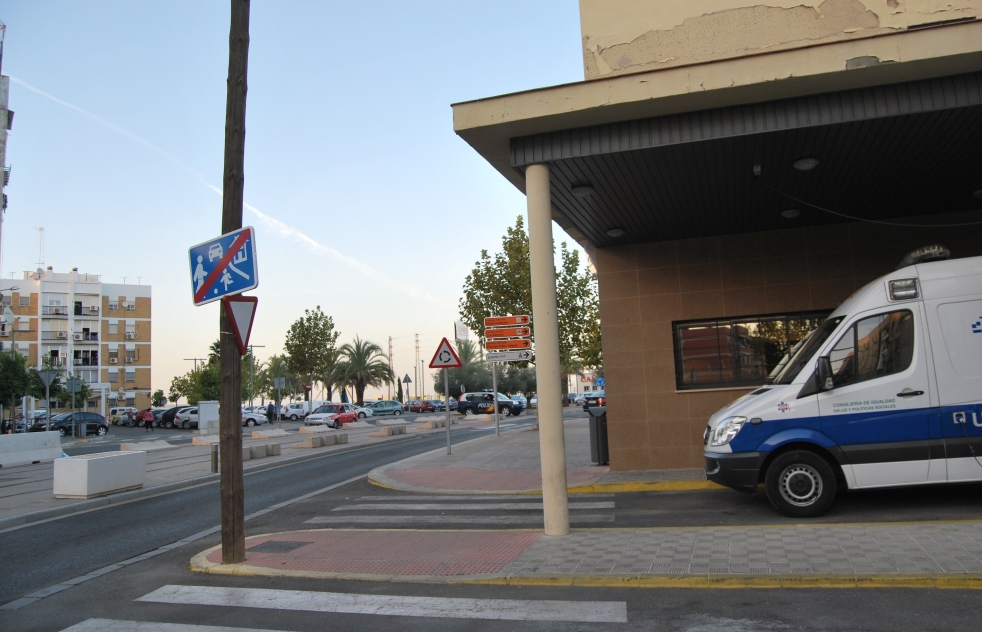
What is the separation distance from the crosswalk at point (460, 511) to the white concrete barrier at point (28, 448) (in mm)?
16195

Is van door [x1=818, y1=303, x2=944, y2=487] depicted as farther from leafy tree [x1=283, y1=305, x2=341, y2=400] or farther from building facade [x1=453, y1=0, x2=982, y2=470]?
leafy tree [x1=283, y1=305, x2=341, y2=400]

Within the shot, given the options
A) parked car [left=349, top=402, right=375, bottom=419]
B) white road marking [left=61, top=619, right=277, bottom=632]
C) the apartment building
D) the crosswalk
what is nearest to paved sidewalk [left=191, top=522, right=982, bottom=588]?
the crosswalk

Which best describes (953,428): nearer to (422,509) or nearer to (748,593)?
(748,593)

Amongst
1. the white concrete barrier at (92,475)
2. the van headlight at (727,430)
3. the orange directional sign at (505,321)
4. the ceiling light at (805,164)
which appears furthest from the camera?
the orange directional sign at (505,321)

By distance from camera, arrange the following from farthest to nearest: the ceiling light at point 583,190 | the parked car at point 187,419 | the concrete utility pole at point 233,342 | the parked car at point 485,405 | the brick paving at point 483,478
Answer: the parked car at point 187,419 < the parked car at point 485,405 < the brick paving at point 483,478 < the ceiling light at point 583,190 < the concrete utility pole at point 233,342

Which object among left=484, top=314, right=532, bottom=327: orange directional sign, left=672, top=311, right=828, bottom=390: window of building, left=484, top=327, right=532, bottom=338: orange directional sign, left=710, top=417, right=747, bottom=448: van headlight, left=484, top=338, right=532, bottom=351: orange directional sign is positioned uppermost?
left=484, top=314, right=532, bottom=327: orange directional sign

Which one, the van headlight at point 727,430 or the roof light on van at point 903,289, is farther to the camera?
the van headlight at point 727,430

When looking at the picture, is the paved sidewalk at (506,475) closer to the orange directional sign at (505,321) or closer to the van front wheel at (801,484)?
the van front wheel at (801,484)

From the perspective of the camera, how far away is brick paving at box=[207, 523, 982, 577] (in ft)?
18.6

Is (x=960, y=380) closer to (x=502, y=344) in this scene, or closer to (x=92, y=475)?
(x=502, y=344)

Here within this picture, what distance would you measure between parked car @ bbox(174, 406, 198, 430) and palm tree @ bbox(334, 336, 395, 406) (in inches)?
870

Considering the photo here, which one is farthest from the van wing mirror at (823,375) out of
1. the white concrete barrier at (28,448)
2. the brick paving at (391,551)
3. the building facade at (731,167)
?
the white concrete barrier at (28,448)

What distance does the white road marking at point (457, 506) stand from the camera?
9.73 metres

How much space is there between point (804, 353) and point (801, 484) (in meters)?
1.54
